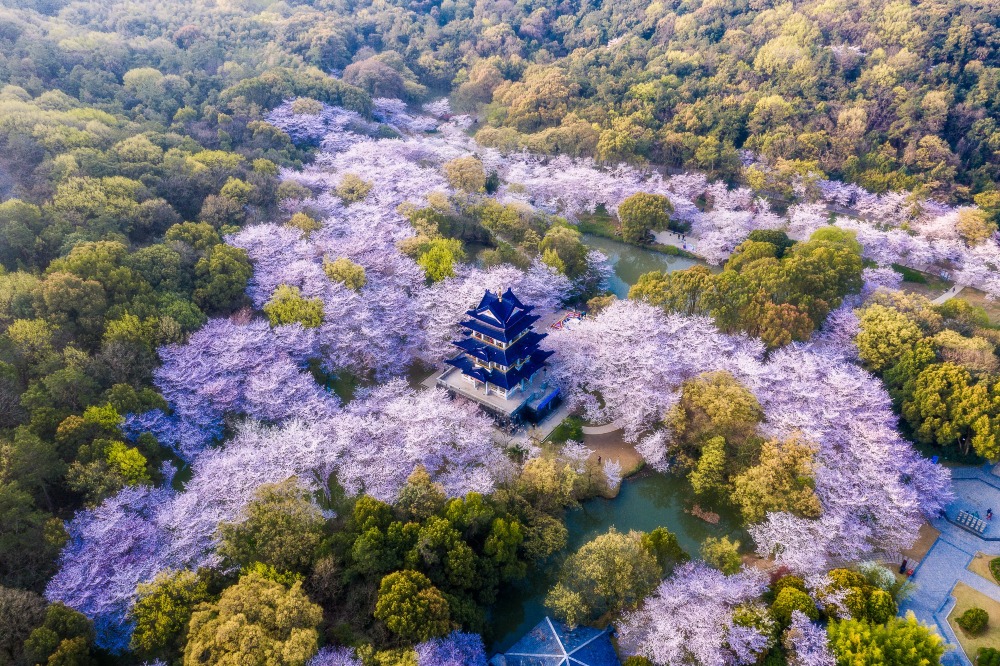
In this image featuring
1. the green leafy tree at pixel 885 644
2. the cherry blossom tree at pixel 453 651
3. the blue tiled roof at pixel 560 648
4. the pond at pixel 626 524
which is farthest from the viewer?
the pond at pixel 626 524

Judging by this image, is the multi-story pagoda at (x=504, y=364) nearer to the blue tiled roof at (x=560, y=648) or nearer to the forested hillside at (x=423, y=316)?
the forested hillside at (x=423, y=316)

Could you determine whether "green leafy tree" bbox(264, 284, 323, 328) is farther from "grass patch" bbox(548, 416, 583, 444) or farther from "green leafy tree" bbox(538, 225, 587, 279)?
"green leafy tree" bbox(538, 225, 587, 279)

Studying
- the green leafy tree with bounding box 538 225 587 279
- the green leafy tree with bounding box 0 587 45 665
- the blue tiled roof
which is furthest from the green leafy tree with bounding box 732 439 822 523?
the green leafy tree with bounding box 0 587 45 665

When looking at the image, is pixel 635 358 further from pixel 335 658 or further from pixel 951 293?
pixel 951 293

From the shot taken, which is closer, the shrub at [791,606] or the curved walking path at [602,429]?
the shrub at [791,606]

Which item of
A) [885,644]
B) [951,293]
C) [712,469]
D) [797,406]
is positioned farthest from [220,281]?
[951,293]

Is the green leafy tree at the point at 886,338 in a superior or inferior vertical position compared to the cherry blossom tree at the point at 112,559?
superior

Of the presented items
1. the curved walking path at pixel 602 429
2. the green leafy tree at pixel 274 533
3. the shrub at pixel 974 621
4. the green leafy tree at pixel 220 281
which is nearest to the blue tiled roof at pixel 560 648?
the green leafy tree at pixel 274 533

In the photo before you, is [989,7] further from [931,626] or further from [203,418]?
→ [203,418]

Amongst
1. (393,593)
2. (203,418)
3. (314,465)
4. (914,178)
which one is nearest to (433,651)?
(393,593)
